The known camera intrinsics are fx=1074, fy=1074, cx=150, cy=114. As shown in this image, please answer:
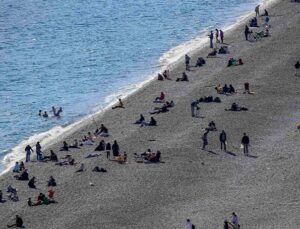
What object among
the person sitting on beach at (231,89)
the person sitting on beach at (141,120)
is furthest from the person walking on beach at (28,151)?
the person sitting on beach at (231,89)

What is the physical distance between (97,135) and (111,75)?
25.7m

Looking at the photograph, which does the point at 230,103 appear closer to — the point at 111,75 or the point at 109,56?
the point at 111,75

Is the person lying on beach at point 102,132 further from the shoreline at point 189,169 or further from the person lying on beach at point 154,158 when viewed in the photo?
the person lying on beach at point 154,158

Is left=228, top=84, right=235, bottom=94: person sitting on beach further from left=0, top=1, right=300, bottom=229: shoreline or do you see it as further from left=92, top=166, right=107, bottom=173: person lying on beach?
left=92, top=166, right=107, bottom=173: person lying on beach

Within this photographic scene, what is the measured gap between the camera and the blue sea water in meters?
93.4

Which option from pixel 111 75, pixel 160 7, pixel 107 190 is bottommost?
pixel 107 190

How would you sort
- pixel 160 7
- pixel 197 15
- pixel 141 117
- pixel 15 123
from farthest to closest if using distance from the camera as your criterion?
pixel 160 7, pixel 197 15, pixel 15 123, pixel 141 117

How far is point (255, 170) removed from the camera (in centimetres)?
6525

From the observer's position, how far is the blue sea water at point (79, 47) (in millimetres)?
93388

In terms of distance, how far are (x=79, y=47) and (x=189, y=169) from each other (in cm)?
5341

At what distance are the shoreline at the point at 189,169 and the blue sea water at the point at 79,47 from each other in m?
7.27

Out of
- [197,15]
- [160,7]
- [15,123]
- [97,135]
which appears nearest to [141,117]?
[97,135]

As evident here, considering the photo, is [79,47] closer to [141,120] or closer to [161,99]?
[161,99]

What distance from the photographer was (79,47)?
118 m
